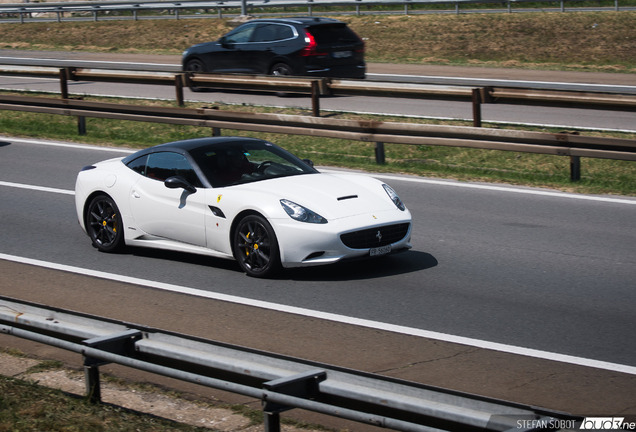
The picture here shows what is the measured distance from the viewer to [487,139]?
13.0 m

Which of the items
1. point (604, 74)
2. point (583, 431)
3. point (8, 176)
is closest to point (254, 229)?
point (583, 431)

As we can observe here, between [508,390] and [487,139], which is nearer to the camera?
[508,390]

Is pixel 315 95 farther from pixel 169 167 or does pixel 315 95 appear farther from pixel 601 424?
pixel 601 424

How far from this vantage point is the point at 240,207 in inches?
328

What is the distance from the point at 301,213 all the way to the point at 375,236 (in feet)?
2.54

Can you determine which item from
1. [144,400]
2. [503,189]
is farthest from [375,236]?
[503,189]

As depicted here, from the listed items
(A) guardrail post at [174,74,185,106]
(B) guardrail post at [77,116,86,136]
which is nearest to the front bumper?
(A) guardrail post at [174,74,185,106]

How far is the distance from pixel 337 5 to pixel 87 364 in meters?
30.8

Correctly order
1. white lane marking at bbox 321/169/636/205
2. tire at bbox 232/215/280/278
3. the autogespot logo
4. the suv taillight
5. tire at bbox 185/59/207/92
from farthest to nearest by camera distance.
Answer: tire at bbox 185/59/207/92 → the suv taillight → white lane marking at bbox 321/169/636/205 → tire at bbox 232/215/280/278 → the autogespot logo

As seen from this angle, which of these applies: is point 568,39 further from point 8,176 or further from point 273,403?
point 273,403

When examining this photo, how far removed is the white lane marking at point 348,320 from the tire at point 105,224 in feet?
2.18

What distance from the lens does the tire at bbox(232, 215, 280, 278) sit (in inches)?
322

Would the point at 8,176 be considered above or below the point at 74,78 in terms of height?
below

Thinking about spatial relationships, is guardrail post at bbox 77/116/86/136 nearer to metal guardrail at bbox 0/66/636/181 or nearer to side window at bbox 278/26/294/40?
metal guardrail at bbox 0/66/636/181
